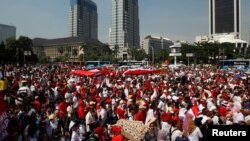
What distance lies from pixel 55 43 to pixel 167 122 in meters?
193

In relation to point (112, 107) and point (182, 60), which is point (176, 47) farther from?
point (112, 107)

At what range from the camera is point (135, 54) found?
154 meters

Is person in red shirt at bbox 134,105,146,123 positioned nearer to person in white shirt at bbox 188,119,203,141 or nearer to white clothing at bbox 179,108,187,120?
white clothing at bbox 179,108,187,120

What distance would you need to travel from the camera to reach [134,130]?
30.2ft

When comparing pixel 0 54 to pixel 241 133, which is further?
pixel 0 54

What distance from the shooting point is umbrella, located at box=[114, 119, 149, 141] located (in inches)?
355

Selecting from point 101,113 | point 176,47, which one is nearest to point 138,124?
point 101,113

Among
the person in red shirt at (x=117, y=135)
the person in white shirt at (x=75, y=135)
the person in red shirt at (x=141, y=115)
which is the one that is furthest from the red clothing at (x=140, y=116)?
the person in red shirt at (x=117, y=135)

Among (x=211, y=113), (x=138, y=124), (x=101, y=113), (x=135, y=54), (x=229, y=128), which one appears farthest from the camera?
(x=135, y=54)

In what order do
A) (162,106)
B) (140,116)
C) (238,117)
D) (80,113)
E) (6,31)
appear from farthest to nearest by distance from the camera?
(6,31)
(162,106)
(80,113)
(140,116)
(238,117)

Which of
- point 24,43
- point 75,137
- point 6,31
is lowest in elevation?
point 75,137

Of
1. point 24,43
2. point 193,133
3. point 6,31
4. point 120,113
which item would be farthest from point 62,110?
point 6,31

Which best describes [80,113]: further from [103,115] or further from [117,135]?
[117,135]

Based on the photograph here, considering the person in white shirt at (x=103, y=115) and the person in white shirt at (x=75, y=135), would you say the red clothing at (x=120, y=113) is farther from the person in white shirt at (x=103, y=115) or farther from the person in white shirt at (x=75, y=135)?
the person in white shirt at (x=75, y=135)
